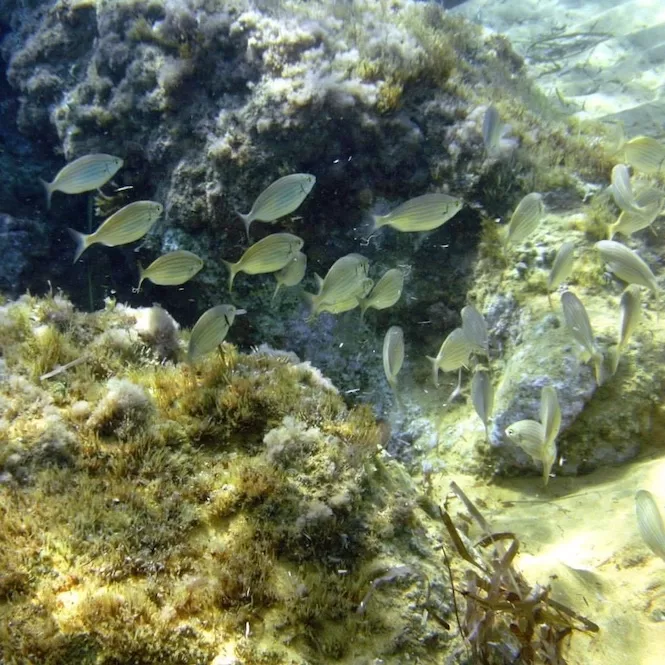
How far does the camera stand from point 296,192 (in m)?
4.02

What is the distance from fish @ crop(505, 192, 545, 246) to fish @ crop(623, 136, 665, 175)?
154cm

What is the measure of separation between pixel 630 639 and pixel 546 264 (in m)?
3.37

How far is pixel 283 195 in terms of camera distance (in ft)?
13.2


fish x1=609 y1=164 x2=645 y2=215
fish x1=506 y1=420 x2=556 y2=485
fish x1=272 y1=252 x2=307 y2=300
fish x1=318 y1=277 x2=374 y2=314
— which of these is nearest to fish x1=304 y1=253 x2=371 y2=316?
fish x1=318 y1=277 x2=374 y2=314

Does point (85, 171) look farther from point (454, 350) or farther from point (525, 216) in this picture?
point (525, 216)

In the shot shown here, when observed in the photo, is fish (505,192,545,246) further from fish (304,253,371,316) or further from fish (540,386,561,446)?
fish (540,386,561,446)

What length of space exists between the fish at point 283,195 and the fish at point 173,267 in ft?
1.83

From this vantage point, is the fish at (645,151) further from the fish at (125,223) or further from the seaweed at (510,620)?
the fish at (125,223)

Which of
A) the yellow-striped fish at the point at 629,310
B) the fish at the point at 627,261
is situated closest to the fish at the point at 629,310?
the yellow-striped fish at the point at 629,310

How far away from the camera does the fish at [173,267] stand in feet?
12.7

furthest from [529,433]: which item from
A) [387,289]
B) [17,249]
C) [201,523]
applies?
[17,249]

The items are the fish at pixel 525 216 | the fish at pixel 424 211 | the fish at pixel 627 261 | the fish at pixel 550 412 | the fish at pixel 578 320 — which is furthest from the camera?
the fish at pixel 525 216

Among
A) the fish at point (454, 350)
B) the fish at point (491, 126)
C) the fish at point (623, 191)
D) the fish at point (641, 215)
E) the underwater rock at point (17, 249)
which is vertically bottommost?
the underwater rock at point (17, 249)

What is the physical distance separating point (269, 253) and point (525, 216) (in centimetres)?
236
